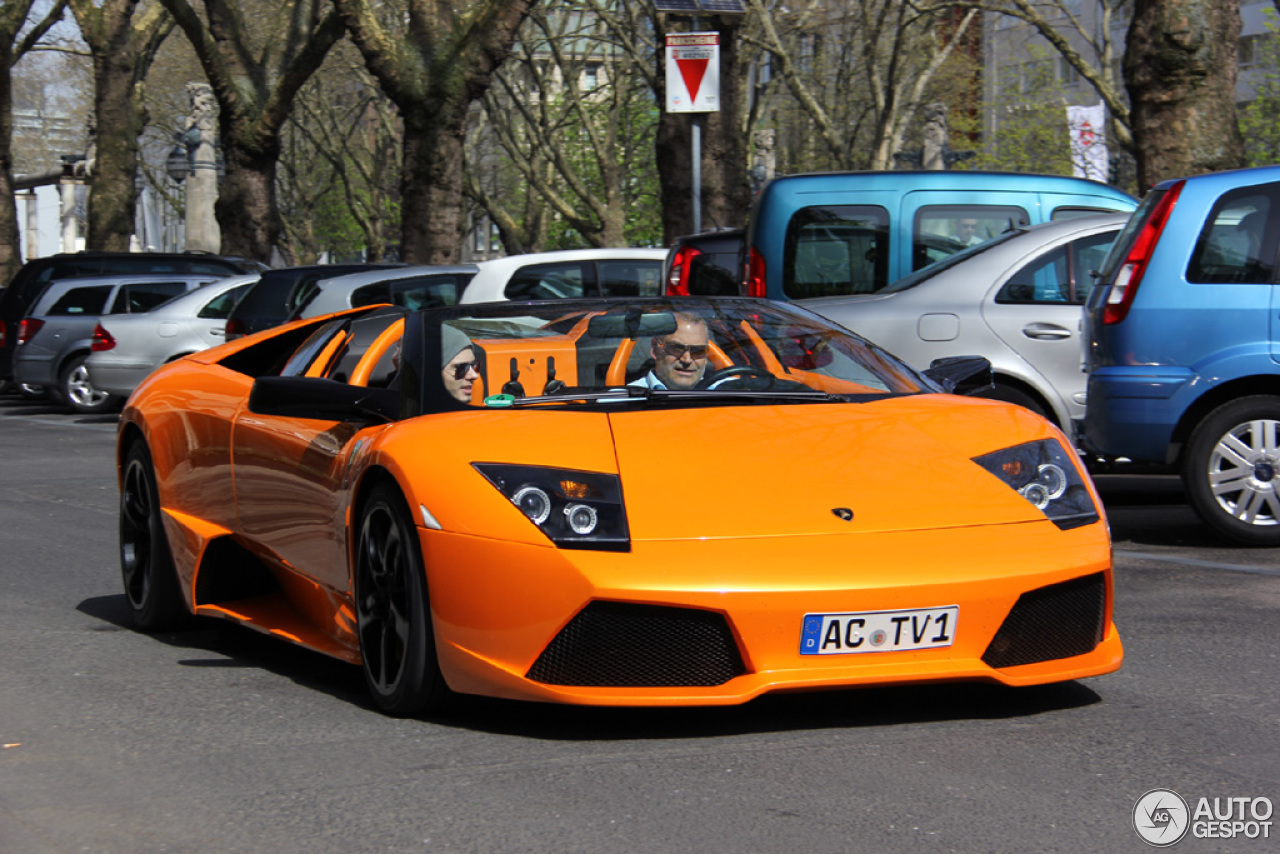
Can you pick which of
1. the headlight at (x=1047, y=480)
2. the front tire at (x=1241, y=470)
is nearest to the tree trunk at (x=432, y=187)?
Result: the front tire at (x=1241, y=470)

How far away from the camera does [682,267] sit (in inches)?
535

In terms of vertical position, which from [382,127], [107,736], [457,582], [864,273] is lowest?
[107,736]

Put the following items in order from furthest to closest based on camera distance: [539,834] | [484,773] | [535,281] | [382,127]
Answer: [382,127] → [535,281] → [484,773] → [539,834]

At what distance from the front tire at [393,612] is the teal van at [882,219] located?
6.64 metres

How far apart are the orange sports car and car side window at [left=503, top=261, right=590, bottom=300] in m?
8.59

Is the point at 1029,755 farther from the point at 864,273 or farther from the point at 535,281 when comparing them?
the point at 535,281

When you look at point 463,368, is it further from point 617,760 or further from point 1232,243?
point 1232,243

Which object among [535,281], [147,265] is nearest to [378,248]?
[147,265]

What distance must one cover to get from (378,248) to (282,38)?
763 inches

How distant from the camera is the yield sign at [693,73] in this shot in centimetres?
1349

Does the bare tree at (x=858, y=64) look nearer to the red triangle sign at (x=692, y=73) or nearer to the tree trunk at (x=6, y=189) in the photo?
the red triangle sign at (x=692, y=73)

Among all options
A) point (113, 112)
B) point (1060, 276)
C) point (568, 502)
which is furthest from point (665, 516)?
point (113, 112)

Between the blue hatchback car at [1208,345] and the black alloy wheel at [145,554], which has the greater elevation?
the blue hatchback car at [1208,345]

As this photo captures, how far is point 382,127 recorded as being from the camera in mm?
50875
